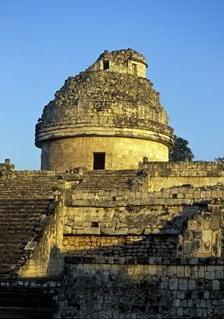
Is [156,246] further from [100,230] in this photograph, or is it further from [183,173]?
[183,173]

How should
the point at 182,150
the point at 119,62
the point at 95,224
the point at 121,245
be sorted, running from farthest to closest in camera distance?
the point at 182,150 < the point at 119,62 < the point at 95,224 < the point at 121,245

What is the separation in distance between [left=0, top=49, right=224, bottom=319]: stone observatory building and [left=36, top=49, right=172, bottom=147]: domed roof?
4 cm

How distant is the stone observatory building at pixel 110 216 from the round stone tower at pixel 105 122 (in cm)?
4

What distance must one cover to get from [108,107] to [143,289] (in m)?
12.6

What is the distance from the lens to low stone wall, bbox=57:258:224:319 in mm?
9602

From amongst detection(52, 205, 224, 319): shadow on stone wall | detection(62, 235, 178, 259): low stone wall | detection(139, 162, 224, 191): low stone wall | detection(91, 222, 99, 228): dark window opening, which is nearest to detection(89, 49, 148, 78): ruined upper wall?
detection(139, 162, 224, 191): low stone wall

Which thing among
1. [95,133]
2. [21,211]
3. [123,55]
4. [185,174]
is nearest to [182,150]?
[123,55]

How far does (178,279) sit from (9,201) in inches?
300

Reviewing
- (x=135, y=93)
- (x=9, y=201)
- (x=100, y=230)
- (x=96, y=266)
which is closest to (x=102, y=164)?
(x=135, y=93)

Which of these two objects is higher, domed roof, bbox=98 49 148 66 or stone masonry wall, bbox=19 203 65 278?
domed roof, bbox=98 49 148 66

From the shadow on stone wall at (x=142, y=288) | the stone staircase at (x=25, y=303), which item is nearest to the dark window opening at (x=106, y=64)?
the stone staircase at (x=25, y=303)

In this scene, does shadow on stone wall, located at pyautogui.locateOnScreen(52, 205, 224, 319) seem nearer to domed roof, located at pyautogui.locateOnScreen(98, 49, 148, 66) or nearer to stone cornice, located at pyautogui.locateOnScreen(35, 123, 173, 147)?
stone cornice, located at pyautogui.locateOnScreen(35, 123, 173, 147)

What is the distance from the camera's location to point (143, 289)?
10.0 m

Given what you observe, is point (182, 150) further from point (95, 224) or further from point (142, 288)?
point (142, 288)
